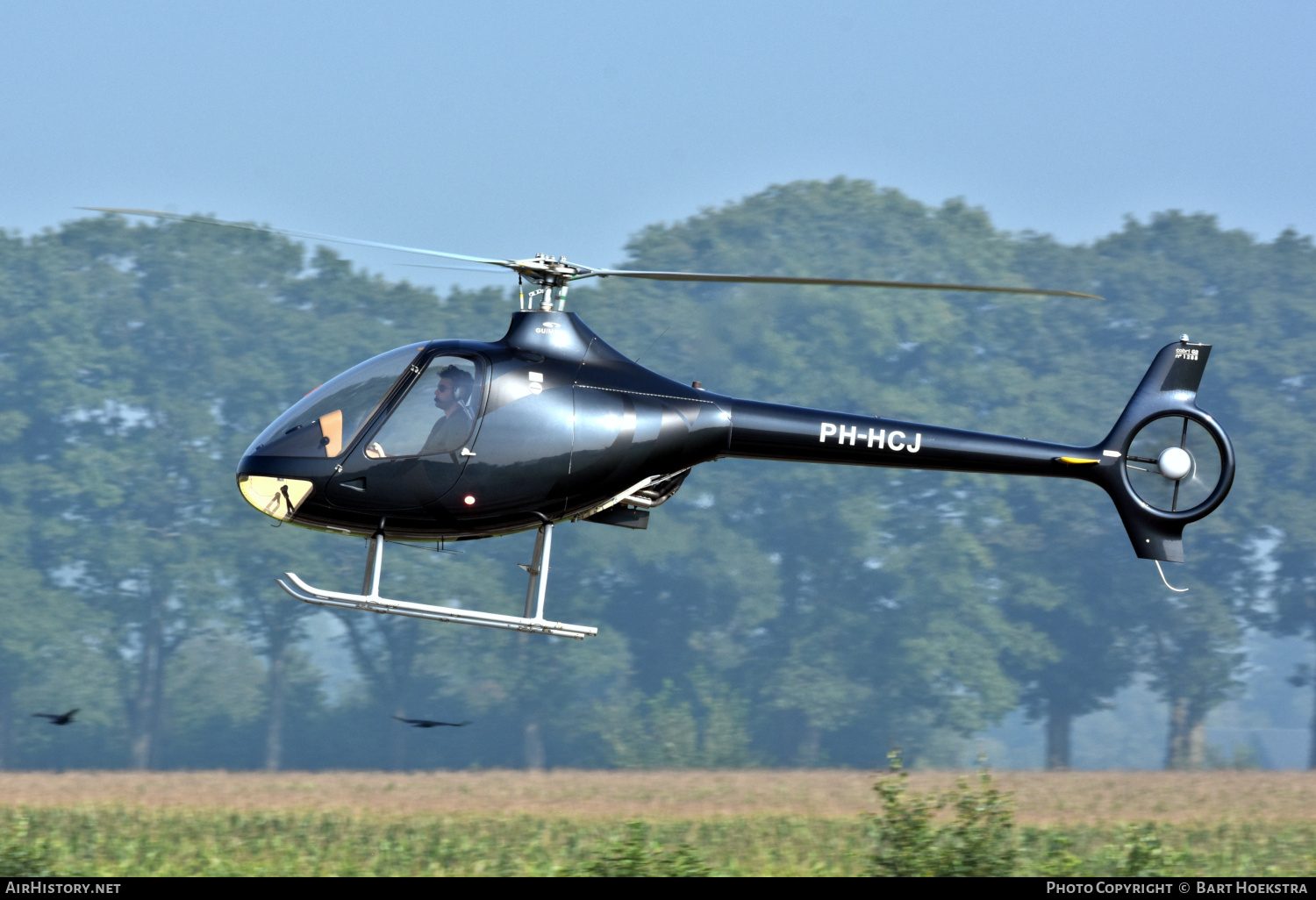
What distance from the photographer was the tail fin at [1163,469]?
10930mm

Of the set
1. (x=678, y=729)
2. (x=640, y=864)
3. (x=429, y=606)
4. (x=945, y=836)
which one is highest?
(x=429, y=606)

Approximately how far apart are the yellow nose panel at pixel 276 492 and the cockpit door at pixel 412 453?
21 centimetres

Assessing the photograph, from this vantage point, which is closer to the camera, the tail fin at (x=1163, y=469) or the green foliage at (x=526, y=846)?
the green foliage at (x=526, y=846)

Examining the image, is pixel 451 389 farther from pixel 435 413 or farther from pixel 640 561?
pixel 640 561

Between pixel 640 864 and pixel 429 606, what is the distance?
2.37 m

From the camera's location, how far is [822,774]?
97.9 ft

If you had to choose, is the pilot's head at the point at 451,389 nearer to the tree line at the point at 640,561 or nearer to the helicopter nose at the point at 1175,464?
the helicopter nose at the point at 1175,464

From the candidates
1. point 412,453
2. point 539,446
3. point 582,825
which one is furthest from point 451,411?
point 582,825

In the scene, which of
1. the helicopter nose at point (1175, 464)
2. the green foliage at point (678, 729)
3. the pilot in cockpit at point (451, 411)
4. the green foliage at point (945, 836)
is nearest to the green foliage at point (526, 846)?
the green foliage at point (945, 836)

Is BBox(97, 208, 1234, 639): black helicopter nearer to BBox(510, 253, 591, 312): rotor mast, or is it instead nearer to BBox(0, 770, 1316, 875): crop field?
BBox(510, 253, 591, 312): rotor mast

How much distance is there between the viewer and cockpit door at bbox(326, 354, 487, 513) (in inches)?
368

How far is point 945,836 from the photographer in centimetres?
1047
